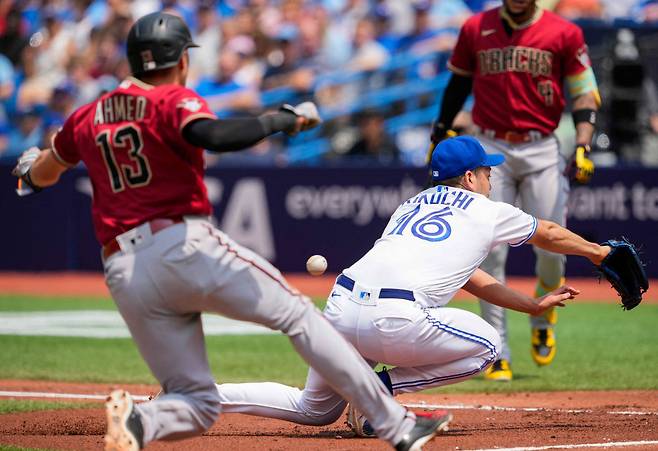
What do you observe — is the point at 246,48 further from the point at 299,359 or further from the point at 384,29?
the point at 299,359

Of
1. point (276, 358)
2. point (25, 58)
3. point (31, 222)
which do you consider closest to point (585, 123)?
point (276, 358)

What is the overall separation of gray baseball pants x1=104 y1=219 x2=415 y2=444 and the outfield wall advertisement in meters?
9.92

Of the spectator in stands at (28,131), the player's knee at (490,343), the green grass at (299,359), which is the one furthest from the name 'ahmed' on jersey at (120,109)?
the spectator in stands at (28,131)

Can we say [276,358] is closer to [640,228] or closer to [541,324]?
[541,324]

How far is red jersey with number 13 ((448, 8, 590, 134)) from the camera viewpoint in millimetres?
8422

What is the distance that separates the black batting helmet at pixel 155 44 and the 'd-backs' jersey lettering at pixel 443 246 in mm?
1535

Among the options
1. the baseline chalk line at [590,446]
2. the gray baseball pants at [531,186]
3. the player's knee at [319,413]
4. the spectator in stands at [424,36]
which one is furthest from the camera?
the spectator in stands at [424,36]

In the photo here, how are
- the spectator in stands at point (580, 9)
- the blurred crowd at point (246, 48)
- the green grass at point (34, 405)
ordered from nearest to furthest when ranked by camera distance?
1. the green grass at point (34, 405)
2. the spectator in stands at point (580, 9)
3. the blurred crowd at point (246, 48)

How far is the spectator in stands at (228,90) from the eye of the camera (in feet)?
54.4

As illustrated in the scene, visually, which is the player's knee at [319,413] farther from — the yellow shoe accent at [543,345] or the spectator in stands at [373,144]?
the spectator in stands at [373,144]

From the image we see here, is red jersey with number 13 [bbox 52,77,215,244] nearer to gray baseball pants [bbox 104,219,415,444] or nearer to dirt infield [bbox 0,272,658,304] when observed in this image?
gray baseball pants [bbox 104,219,415,444]

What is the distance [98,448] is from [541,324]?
162 inches

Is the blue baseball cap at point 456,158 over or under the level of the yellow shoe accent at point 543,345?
over

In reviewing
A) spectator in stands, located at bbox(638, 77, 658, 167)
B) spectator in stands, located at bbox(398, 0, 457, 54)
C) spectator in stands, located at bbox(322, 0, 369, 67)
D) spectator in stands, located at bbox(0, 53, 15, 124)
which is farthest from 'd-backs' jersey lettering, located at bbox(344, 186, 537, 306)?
spectator in stands, located at bbox(0, 53, 15, 124)
